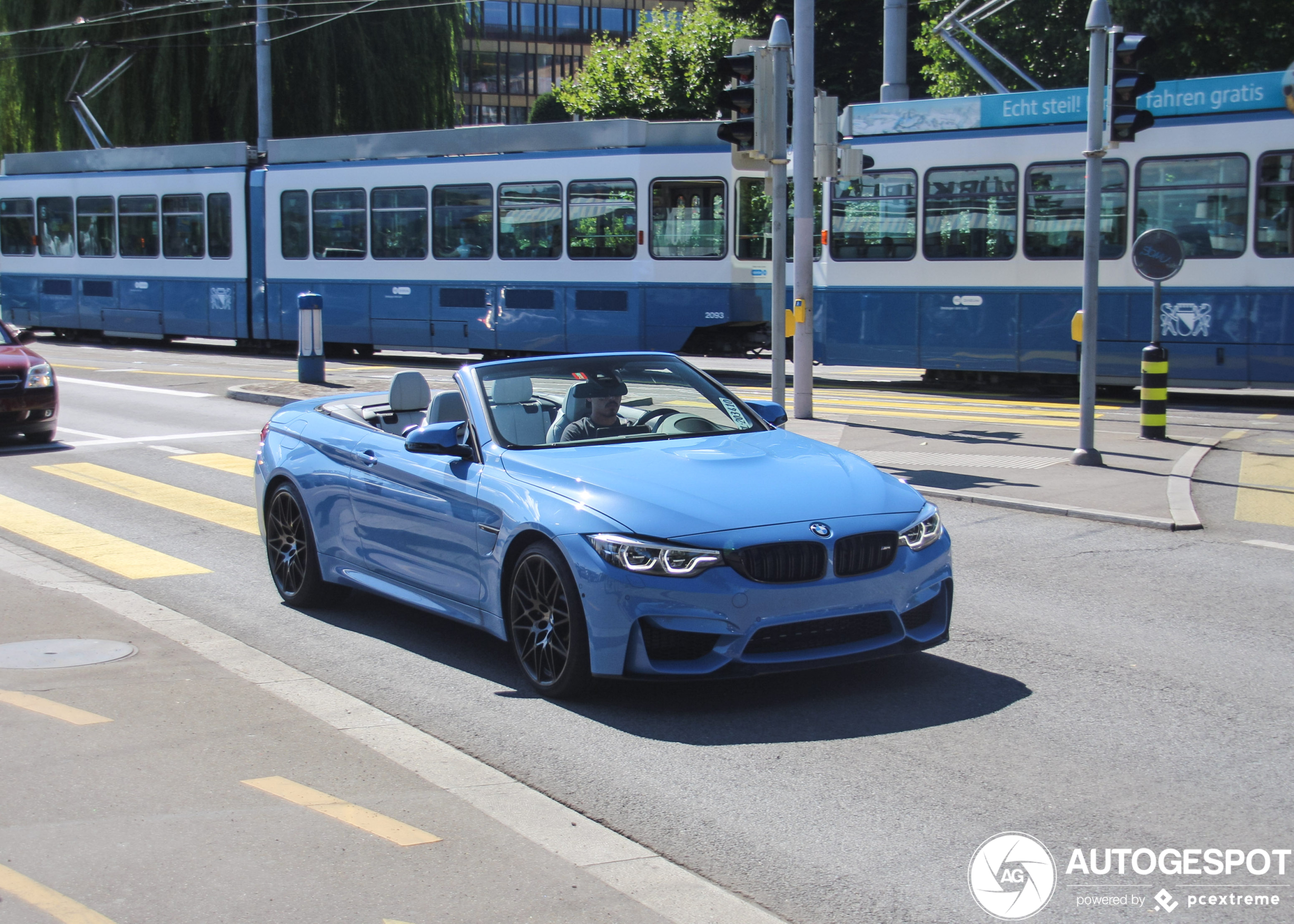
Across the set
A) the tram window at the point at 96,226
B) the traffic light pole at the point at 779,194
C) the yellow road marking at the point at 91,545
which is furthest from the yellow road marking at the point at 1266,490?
the tram window at the point at 96,226

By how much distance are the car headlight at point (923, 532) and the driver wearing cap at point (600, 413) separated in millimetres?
1515

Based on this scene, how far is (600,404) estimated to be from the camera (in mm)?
6930

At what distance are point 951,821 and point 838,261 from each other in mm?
16591

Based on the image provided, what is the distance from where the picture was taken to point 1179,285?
57.9 feet

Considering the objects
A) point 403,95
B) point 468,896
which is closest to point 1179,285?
point 468,896

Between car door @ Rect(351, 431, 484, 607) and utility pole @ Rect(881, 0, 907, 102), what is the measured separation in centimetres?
1931

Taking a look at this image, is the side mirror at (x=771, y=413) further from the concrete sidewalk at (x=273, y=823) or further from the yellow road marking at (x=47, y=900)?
the yellow road marking at (x=47, y=900)

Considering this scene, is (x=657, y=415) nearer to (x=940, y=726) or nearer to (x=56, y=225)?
(x=940, y=726)

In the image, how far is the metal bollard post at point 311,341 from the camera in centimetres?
2083

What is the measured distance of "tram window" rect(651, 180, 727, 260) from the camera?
2222 centimetres

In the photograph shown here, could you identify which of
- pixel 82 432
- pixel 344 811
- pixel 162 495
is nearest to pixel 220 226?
pixel 82 432

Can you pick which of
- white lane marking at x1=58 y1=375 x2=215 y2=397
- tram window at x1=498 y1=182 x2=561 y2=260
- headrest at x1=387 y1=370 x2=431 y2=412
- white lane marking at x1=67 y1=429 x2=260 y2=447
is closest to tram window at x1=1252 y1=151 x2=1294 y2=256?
tram window at x1=498 y1=182 x2=561 y2=260

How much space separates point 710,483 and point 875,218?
49.0 ft

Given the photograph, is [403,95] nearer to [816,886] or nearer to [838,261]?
[838,261]
